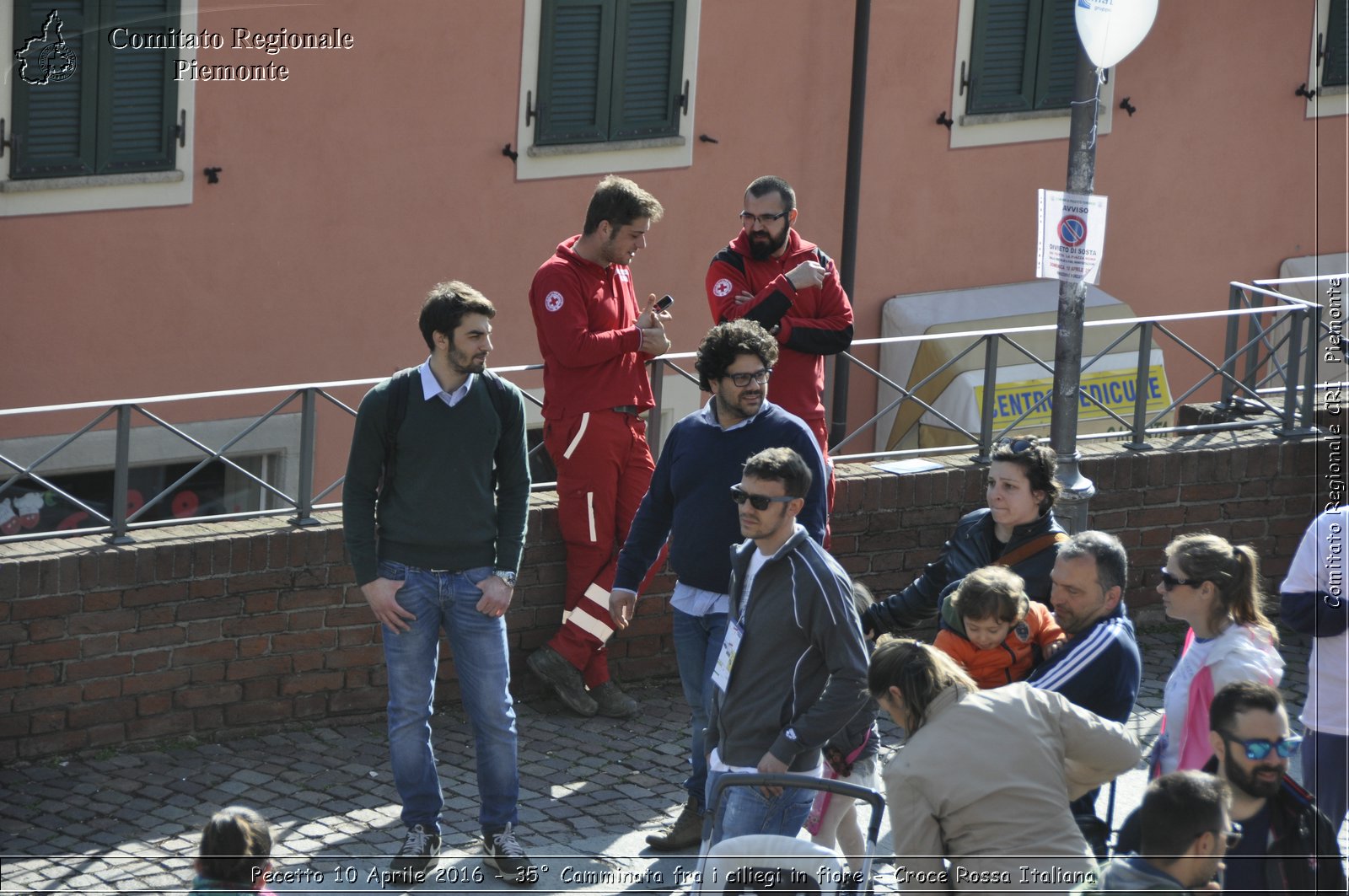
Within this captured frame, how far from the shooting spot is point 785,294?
8062mm

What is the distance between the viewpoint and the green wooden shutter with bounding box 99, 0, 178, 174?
1135cm

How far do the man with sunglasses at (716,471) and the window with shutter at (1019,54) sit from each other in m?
8.76

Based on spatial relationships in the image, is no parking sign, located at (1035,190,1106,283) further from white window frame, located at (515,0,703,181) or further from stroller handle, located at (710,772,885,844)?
white window frame, located at (515,0,703,181)

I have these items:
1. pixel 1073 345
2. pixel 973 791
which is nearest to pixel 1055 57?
pixel 1073 345

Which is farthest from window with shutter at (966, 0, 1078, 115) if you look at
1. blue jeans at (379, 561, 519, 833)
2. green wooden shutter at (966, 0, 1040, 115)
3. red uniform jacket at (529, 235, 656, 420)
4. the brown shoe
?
blue jeans at (379, 561, 519, 833)

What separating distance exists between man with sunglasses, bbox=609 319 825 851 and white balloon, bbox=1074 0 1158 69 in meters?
2.31

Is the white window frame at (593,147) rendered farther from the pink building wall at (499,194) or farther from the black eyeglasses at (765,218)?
the black eyeglasses at (765,218)

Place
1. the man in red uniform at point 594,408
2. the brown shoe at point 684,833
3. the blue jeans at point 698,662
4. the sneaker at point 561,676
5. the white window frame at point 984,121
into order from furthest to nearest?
the white window frame at point 984,121
the sneaker at point 561,676
the man in red uniform at point 594,408
the brown shoe at point 684,833
the blue jeans at point 698,662

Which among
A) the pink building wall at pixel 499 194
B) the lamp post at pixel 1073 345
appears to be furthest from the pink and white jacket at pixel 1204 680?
the pink building wall at pixel 499 194

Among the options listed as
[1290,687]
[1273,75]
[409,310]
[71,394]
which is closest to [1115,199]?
[1273,75]

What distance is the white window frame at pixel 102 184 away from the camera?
436 inches

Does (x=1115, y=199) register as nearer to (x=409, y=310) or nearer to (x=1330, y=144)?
(x=1330, y=144)

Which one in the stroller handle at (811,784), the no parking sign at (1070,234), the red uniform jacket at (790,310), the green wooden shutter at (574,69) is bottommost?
the stroller handle at (811,784)

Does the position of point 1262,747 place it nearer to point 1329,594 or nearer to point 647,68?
point 1329,594
